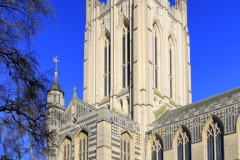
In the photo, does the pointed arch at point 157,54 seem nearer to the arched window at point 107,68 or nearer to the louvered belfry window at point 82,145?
the arched window at point 107,68

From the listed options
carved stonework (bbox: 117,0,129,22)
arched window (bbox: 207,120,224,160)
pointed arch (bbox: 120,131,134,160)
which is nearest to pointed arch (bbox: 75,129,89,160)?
pointed arch (bbox: 120,131,134,160)

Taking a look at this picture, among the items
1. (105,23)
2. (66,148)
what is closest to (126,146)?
(66,148)

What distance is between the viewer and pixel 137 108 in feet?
134

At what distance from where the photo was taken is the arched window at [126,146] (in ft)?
120

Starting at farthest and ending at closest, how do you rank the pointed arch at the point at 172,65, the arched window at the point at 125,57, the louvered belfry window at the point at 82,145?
the pointed arch at the point at 172,65, the arched window at the point at 125,57, the louvered belfry window at the point at 82,145

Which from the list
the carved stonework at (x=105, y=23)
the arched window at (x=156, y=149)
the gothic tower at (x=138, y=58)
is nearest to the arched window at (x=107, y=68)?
the gothic tower at (x=138, y=58)

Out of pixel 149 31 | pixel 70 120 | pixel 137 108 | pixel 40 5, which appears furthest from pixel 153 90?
pixel 40 5

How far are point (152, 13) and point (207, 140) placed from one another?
2061cm

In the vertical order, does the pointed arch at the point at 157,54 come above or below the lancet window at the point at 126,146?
above

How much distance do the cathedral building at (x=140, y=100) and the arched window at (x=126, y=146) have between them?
10cm

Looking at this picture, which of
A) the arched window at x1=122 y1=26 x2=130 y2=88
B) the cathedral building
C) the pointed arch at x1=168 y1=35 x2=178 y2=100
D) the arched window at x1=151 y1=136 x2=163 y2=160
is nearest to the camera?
the cathedral building

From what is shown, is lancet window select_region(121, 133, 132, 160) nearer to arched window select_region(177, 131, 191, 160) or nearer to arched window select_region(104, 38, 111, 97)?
arched window select_region(177, 131, 191, 160)

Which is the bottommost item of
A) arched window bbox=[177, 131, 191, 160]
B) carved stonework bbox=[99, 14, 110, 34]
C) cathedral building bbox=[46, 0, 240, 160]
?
arched window bbox=[177, 131, 191, 160]

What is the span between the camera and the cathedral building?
3297cm
